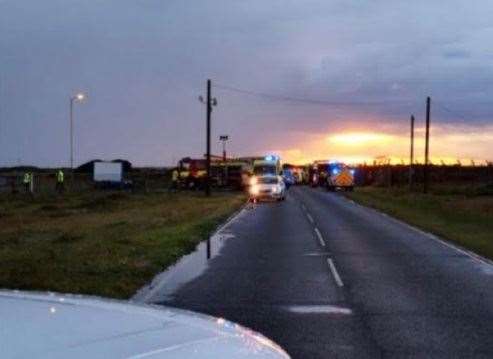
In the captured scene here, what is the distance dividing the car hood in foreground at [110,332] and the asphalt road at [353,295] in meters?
5.97

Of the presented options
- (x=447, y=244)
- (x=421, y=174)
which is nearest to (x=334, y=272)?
(x=447, y=244)

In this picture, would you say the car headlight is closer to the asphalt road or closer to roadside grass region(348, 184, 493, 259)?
roadside grass region(348, 184, 493, 259)

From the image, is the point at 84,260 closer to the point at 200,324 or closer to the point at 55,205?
the point at 200,324

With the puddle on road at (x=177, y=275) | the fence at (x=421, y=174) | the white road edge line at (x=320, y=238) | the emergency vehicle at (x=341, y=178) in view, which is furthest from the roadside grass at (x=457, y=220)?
the fence at (x=421, y=174)

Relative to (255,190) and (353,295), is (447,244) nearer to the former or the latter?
(353,295)

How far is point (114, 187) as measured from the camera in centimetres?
8538

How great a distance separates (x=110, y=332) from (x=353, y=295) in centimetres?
1119

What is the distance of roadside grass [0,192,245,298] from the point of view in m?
15.1

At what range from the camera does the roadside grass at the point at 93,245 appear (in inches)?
596

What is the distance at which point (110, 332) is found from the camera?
316 centimetres

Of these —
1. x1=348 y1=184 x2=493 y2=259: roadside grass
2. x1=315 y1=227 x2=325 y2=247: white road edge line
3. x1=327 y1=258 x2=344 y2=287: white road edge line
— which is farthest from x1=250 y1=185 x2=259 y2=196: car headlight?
x1=327 y1=258 x2=344 y2=287: white road edge line

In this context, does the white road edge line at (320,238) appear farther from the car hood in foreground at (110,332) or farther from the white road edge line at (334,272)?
the car hood in foreground at (110,332)

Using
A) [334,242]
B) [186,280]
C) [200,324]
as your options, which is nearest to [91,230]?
[334,242]

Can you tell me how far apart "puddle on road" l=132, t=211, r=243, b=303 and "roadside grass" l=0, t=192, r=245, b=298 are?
20cm
